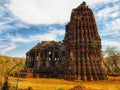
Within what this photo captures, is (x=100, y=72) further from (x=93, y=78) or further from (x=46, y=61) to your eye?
(x=46, y=61)

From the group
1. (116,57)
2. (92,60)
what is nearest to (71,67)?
(92,60)

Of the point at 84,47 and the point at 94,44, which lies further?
the point at 84,47

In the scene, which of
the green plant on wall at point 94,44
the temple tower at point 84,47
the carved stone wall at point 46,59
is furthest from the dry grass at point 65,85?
the carved stone wall at point 46,59

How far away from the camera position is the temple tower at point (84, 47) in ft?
216

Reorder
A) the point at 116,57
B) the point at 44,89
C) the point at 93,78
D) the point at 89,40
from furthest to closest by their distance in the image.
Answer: the point at 116,57
the point at 89,40
the point at 93,78
the point at 44,89

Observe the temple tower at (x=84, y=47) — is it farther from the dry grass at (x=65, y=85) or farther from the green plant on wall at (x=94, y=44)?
the dry grass at (x=65, y=85)

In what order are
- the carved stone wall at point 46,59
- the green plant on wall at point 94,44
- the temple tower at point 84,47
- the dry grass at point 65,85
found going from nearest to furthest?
the dry grass at point 65,85 < the temple tower at point 84,47 < the green plant on wall at point 94,44 < the carved stone wall at point 46,59

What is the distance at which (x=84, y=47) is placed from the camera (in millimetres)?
69312

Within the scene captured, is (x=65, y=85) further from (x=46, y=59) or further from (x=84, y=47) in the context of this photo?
(x=46, y=59)

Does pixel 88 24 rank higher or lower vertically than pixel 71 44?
higher

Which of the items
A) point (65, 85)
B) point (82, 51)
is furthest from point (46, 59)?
point (65, 85)

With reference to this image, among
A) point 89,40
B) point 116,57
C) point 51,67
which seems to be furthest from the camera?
point 116,57

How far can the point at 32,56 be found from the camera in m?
96.6

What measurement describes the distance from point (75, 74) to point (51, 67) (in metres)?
21.0
